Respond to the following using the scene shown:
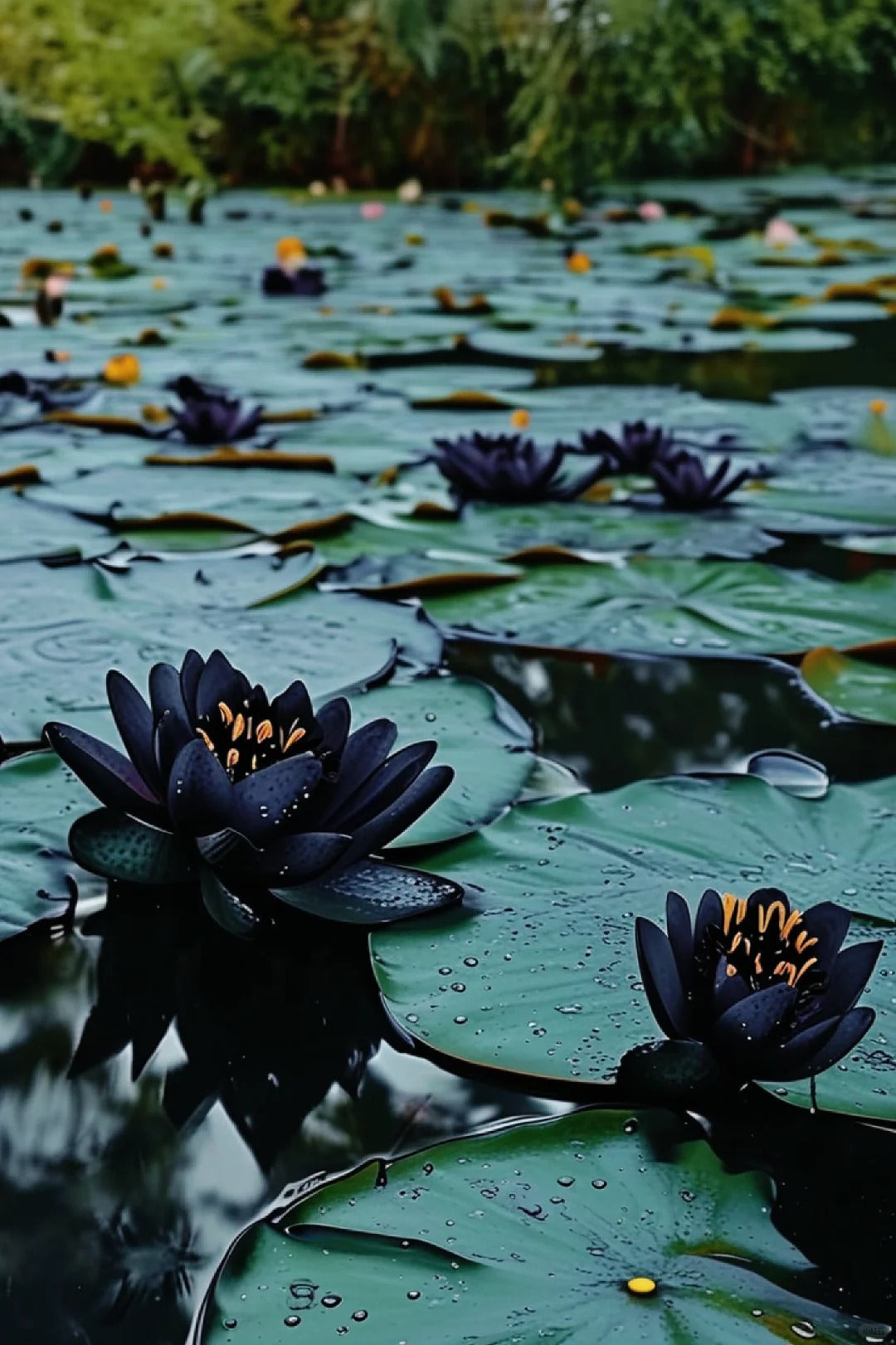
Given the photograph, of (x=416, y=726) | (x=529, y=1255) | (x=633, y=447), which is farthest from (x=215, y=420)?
(x=529, y=1255)

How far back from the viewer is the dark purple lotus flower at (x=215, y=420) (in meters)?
2.23

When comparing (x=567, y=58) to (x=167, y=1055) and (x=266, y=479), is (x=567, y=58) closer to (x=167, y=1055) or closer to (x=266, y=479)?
(x=266, y=479)

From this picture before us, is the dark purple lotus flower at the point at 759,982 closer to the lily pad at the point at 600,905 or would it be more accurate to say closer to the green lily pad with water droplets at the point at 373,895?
the lily pad at the point at 600,905

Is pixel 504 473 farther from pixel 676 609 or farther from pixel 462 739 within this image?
pixel 462 739

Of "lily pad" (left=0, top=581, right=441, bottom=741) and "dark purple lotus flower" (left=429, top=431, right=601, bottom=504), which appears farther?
"dark purple lotus flower" (left=429, top=431, right=601, bottom=504)

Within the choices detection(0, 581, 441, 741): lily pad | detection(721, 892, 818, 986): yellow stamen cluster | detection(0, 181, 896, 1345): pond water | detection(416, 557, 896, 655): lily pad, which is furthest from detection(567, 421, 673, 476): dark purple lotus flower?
detection(721, 892, 818, 986): yellow stamen cluster

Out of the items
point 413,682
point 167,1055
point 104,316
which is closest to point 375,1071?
point 167,1055

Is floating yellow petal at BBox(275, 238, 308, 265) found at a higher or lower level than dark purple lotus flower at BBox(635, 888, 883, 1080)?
higher

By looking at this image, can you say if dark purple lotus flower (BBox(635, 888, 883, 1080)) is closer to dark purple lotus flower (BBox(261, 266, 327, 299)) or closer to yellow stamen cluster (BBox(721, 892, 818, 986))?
yellow stamen cluster (BBox(721, 892, 818, 986))

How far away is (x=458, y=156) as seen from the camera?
25.8ft

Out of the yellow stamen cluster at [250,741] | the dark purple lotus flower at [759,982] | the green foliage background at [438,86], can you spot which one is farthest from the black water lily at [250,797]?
the green foliage background at [438,86]

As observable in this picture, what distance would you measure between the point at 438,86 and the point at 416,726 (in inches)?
273

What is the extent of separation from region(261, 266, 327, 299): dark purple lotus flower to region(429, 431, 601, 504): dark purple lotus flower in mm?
2168

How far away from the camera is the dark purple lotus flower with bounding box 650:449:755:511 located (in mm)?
1896
